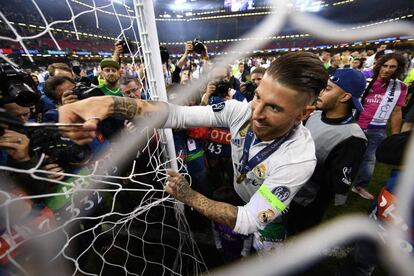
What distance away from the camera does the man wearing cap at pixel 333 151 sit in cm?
138

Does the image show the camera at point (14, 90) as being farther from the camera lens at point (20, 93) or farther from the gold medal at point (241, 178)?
the gold medal at point (241, 178)

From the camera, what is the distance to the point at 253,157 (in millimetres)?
1172

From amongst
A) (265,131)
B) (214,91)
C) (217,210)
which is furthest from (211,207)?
(214,91)

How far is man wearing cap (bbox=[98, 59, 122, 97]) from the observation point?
8.32ft

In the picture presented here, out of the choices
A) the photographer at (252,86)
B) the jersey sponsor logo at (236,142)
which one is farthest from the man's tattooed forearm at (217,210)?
the photographer at (252,86)

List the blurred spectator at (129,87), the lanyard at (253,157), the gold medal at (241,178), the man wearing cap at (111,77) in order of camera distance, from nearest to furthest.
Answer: the lanyard at (253,157), the gold medal at (241,178), the blurred spectator at (129,87), the man wearing cap at (111,77)

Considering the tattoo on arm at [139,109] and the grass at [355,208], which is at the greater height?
the tattoo on arm at [139,109]

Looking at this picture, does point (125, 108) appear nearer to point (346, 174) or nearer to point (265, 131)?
point (265, 131)

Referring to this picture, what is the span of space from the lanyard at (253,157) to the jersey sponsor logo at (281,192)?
20 centimetres

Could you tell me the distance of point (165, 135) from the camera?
1365 millimetres

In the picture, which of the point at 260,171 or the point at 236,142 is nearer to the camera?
the point at 260,171

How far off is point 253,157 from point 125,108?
69 cm

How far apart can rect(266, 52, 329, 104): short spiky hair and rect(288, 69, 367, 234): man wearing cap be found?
0.58 meters

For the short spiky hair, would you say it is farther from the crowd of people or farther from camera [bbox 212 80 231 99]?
camera [bbox 212 80 231 99]
